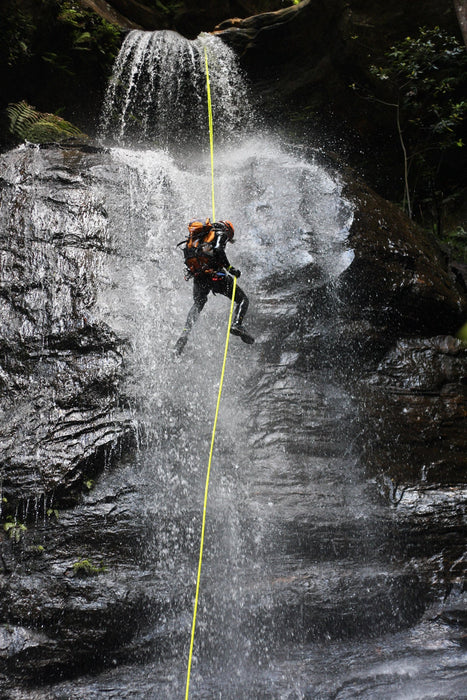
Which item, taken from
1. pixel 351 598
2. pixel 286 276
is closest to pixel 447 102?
pixel 286 276

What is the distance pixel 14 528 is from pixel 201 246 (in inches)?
150

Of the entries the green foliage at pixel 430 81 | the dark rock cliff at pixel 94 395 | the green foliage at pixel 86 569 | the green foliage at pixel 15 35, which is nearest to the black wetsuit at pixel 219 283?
the dark rock cliff at pixel 94 395

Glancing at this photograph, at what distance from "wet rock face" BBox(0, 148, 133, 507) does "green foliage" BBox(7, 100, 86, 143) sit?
5.09 feet

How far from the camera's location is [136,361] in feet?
21.1

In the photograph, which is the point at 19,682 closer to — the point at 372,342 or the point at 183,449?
the point at 183,449

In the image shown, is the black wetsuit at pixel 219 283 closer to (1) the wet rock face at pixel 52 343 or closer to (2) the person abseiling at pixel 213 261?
(2) the person abseiling at pixel 213 261

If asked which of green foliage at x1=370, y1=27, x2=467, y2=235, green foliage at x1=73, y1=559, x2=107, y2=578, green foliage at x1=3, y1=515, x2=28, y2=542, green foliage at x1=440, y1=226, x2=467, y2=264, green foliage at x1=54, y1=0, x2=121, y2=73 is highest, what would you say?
green foliage at x1=54, y1=0, x2=121, y2=73

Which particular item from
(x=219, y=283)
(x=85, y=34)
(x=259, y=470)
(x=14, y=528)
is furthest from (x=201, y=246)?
(x=85, y=34)

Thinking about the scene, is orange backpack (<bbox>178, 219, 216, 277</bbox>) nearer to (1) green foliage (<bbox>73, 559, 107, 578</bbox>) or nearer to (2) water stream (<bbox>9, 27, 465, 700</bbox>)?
(2) water stream (<bbox>9, 27, 465, 700</bbox>)

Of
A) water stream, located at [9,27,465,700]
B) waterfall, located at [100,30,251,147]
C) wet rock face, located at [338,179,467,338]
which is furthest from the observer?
waterfall, located at [100,30,251,147]

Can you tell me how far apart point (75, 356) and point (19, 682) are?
3461mm

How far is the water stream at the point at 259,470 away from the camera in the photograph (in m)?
5.02

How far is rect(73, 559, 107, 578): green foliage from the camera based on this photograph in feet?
16.8

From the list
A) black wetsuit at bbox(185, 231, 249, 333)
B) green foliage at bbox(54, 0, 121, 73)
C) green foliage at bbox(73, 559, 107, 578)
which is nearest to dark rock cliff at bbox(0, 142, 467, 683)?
green foliage at bbox(73, 559, 107, 578)
